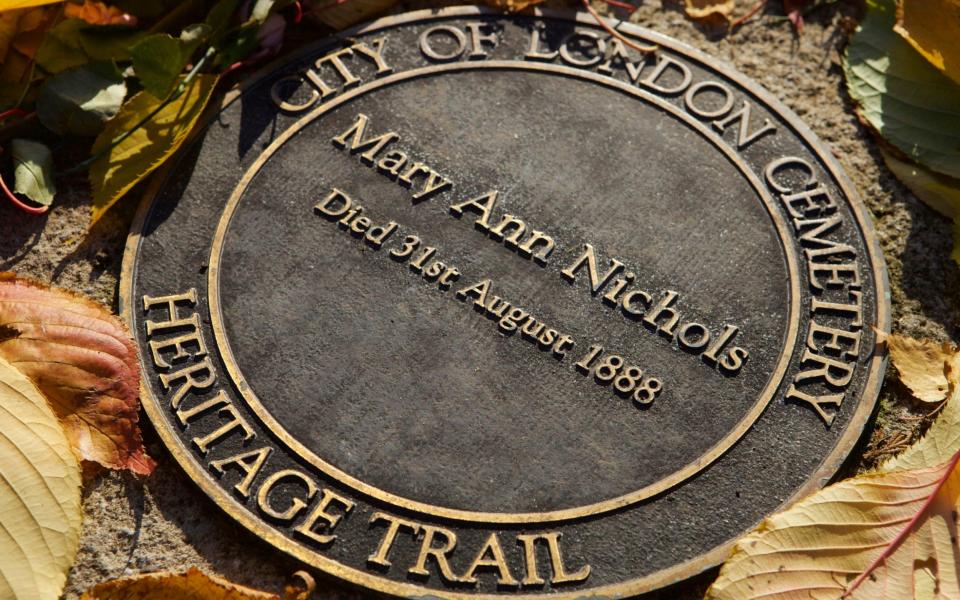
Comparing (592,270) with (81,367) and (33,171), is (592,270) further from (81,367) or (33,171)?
(33,171)

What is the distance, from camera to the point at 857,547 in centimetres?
194

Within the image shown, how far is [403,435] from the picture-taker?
7.30ft

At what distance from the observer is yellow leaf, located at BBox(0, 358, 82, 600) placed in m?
1.85

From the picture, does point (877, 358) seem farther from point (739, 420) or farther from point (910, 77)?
point (910, 77)

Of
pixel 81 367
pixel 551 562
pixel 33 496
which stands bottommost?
pixel 33 496

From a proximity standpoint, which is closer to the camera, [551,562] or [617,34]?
[551,562]

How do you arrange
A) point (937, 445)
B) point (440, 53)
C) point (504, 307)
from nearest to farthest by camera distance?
point (937, 445) < point (504, 307) < point (440, 53)

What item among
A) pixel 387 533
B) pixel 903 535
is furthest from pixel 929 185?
pixel 387 533

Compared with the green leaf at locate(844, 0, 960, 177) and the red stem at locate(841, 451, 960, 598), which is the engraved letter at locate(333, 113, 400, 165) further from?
the red stem at locate(841, 451, 960, 598)

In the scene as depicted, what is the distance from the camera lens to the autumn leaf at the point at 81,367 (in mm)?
2125

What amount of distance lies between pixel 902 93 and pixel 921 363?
→ 868 mm

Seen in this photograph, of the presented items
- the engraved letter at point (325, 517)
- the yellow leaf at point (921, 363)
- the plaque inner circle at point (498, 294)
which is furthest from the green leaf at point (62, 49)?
the yellow leaf at point (921, 363)

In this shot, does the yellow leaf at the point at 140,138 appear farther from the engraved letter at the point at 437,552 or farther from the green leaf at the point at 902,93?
the green leaf at the point at 902,93

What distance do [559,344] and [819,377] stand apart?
Result: 0.64 metres
